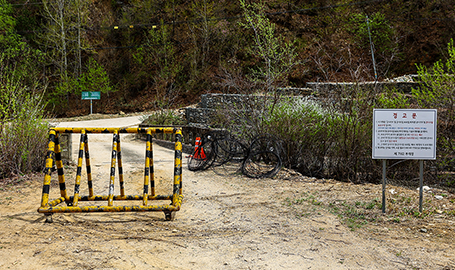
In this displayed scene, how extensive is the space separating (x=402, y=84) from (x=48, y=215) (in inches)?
679

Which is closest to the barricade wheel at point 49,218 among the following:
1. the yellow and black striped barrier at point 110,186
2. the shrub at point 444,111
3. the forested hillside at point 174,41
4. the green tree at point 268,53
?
A: the yellow and black striped barrier at point 110,186

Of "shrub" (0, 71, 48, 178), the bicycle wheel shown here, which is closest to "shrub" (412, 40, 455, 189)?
the bicycle wheel

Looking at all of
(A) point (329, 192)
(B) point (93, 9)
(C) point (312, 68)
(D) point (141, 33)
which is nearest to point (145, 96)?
(D) point (141, 33)

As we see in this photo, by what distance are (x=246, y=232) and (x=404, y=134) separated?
2.86 meters

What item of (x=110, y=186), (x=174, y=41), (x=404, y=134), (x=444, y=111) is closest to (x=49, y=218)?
(x=110, y=186)

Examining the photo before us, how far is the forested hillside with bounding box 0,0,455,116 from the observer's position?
26.1 m

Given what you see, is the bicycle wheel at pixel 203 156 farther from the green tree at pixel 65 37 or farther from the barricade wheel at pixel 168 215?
the green tree at pixel 65 37

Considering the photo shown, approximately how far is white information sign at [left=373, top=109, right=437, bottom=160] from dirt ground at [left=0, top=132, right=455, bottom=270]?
94cm

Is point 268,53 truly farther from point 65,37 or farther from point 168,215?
point 65,37

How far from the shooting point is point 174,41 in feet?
114

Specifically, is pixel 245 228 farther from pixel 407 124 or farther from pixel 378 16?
pixel 378 16

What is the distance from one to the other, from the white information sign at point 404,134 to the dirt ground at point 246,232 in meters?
0.94

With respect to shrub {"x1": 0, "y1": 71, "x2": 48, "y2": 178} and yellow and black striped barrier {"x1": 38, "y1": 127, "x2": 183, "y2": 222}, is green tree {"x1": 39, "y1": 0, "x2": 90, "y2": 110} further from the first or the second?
yellow and black striped barrier {"x1": 38, "y1": 127, "x2": 183, "y2": 222}

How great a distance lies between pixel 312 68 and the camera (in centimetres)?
2822
